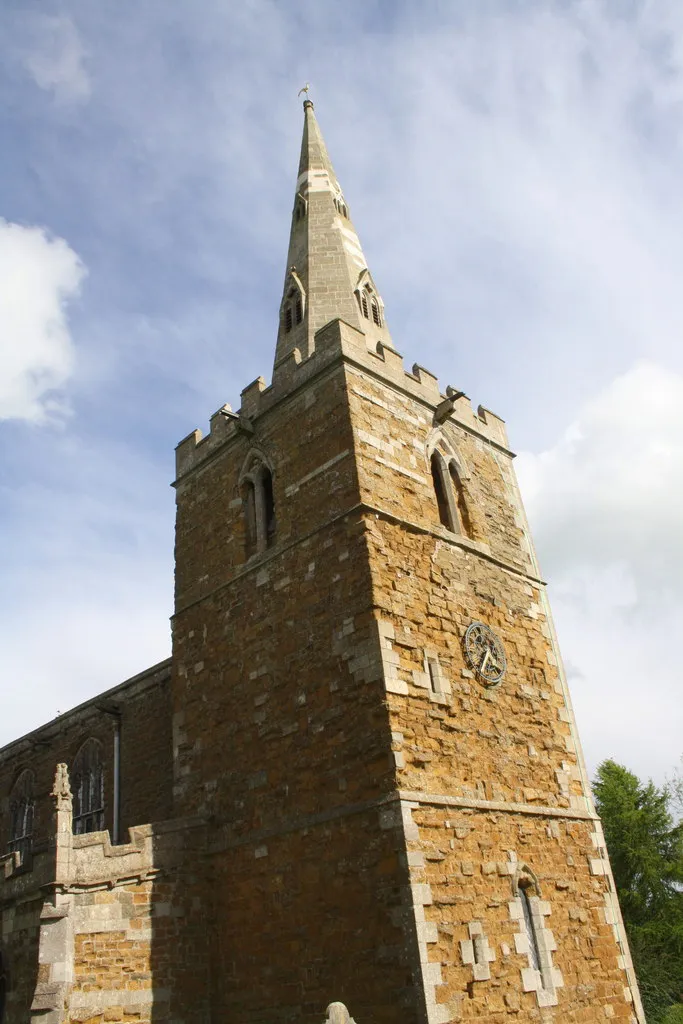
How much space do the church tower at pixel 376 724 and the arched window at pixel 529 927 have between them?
1.1 inches

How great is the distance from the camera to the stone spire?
17.1 m

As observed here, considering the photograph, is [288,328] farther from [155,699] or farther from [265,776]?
[265,776]

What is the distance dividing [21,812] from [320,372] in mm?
13201

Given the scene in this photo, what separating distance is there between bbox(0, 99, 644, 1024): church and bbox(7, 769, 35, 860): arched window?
4117 mm

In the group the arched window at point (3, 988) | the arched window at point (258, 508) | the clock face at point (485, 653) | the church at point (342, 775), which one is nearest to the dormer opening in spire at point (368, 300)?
the church at point (342, 775)

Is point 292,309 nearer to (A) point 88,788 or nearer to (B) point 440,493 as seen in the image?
(B) point 440,493

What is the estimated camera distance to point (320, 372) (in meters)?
14.5

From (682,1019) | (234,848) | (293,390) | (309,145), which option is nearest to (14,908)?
(234,848)

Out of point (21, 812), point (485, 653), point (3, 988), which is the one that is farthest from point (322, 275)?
point (21, 812)

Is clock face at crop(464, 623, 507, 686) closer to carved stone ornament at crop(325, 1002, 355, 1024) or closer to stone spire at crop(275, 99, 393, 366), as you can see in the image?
carved stone ornament at crop(325, 1002, 355, 1024)

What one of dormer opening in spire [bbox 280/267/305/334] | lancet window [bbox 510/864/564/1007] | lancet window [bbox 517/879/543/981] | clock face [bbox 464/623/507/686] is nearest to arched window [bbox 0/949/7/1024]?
lancet window [bbox 510/864/564/1007]

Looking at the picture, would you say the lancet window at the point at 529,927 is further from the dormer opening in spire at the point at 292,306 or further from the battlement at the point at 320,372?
the dormer opening in spire at the point at 292,306

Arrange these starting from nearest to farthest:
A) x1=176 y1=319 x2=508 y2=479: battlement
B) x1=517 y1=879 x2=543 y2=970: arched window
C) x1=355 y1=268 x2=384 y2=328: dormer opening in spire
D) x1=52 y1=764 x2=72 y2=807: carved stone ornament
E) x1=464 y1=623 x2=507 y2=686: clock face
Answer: x1=517 y1=879 x2=543 y2=970: arched window → x1=52 y1=764 x2=72 y2=807: carved stone ornament → x1=464 y1=623 x2=507 y2=686: clock face → x1=176 y1=319 x2=508 y2=479: battlement → x1=355 y1=268 x2=384 y2=328: dormer opening in spire

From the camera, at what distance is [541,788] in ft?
41.9
